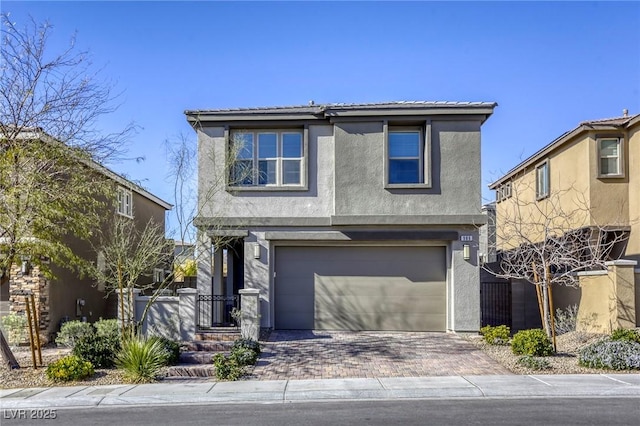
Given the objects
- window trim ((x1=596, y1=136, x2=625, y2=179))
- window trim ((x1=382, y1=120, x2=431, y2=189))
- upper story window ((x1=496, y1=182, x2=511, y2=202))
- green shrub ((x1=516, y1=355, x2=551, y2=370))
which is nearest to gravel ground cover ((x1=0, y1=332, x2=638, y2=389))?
green shrub ((x1=516, y1=355, x2=551, y2=370))

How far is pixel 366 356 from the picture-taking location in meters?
12.8

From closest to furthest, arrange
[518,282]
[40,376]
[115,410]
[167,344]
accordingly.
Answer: [115,410] → [40,376] → [167,344] → [518,282]

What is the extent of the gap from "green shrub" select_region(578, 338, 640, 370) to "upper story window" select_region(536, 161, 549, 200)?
9.48 m

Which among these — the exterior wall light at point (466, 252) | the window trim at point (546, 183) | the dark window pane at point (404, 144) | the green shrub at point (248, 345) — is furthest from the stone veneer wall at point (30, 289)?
the window trim at point (546, 183)

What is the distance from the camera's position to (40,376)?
11.2 m

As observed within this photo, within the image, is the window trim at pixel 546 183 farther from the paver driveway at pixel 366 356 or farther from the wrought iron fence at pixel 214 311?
the wrought iron fence at pixel 214 311

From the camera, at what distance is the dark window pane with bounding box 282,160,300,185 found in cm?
1634

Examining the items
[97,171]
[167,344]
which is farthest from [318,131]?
[167,344]

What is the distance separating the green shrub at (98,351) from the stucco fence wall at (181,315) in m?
1.94

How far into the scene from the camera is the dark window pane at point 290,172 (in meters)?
16.3

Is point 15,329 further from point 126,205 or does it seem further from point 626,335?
point 626,335

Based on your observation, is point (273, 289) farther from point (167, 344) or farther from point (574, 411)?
point (574, 411)

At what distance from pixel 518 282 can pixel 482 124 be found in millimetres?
6036

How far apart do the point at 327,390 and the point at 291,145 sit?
8.56m
